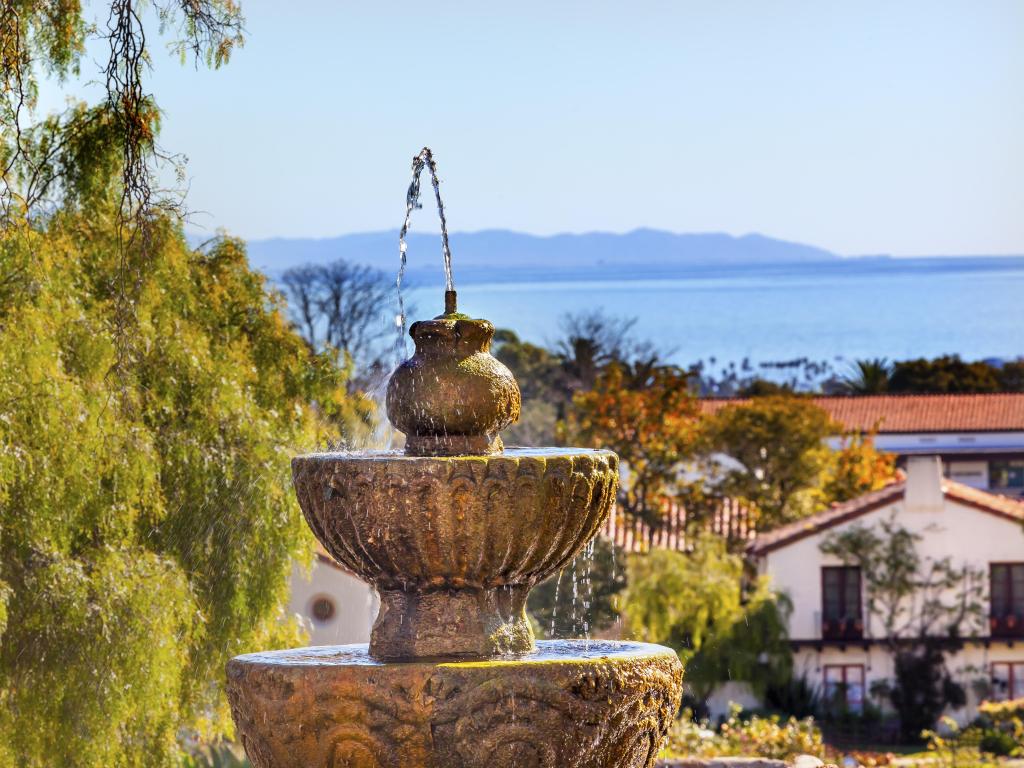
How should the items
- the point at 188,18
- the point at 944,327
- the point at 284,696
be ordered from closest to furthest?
the point at 284,696
the point at 188,18
the point at 944,327

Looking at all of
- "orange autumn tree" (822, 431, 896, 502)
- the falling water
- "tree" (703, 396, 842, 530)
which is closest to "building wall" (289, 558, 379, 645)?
"tree" (703, 396, 842, 530)

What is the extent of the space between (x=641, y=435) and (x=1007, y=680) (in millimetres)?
9234

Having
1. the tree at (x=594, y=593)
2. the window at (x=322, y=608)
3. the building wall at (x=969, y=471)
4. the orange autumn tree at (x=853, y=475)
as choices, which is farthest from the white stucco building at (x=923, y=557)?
the building wall at (x=969, y=471)

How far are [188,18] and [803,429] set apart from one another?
3270 cm

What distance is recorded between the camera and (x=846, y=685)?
118ft

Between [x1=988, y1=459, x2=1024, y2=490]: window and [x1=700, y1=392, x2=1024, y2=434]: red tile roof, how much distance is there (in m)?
1.20

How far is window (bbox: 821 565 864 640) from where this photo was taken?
119 feet

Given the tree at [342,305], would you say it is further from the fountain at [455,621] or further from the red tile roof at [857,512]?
the fountain at [455,621]

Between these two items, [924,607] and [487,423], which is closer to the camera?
[487,423]

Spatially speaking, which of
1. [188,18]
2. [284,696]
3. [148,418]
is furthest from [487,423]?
[148,418]

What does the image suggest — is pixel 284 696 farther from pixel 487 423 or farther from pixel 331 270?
pixel 331 270

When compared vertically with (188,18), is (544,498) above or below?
below

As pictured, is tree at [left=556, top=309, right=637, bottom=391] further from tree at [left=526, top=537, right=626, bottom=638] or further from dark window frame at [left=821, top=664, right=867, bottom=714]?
dark window frame at [left=821, top=664, right=867, bottom=714]

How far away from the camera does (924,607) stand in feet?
119
